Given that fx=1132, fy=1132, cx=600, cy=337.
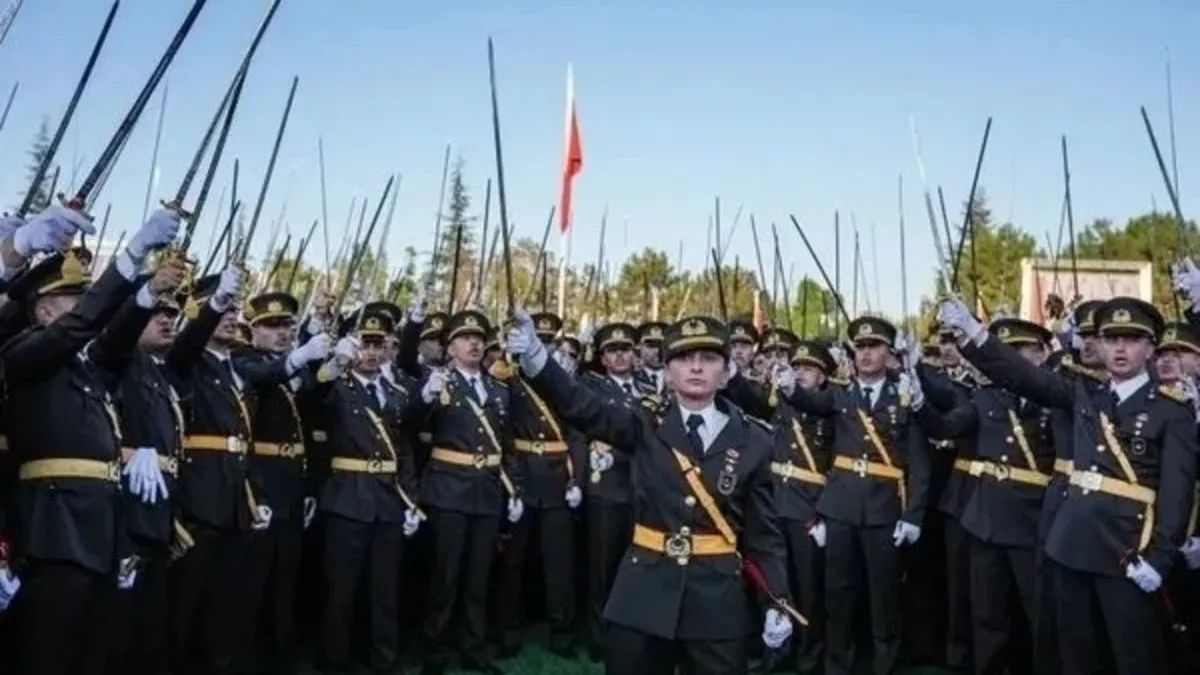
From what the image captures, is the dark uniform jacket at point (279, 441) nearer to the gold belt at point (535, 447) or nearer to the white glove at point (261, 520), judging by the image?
the white glove at point (261, 520)

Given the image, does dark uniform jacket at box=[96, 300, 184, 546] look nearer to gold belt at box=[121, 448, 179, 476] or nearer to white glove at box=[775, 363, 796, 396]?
gold belt at box=[121, 448, 179, 476]

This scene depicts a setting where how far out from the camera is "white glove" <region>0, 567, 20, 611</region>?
14.4ft

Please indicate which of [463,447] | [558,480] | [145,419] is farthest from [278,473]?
[558,480]

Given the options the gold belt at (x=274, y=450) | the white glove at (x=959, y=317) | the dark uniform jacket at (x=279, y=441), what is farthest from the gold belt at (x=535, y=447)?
the white glove at (x=959, y=317)

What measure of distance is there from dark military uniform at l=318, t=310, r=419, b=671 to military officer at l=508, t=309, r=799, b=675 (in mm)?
2884

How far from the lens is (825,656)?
8.27 metres

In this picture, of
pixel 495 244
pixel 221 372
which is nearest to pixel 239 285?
pixel 221 372

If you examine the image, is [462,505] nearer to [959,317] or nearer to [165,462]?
[165,462]

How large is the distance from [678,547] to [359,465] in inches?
130

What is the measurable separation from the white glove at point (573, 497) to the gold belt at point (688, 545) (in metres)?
3.97

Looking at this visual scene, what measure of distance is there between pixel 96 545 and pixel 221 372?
2282 millimetres

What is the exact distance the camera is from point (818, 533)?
8.41m

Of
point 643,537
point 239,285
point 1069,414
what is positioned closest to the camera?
point 643,537

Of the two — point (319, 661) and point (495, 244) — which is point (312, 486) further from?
point (495, 244)
